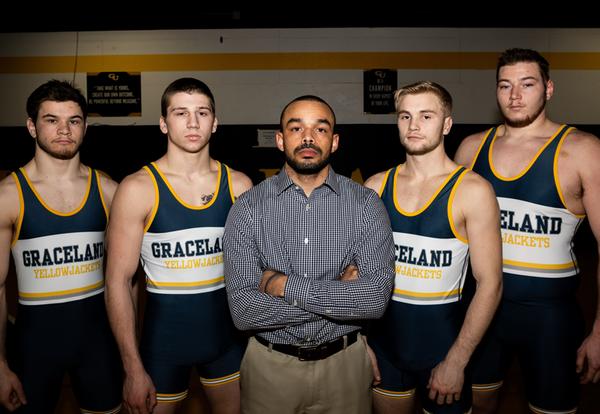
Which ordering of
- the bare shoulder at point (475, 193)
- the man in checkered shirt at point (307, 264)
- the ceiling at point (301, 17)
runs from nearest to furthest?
the man in checkered shirt at point (307, 264) < the bare shoulder at point (475, 193) < the ceiling at point (301, 17)

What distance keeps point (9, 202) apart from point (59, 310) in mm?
512

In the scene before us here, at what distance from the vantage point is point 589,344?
207 cm

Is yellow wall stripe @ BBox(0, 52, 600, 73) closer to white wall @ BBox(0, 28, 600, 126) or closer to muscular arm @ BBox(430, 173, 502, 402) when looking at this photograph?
white wall @ BBox(0, 28, 600, 126)

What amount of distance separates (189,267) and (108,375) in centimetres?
63

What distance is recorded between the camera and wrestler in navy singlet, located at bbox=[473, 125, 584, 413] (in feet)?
6.89

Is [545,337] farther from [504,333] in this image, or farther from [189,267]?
[189,267]

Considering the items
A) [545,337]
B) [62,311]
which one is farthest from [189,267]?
[545,337]

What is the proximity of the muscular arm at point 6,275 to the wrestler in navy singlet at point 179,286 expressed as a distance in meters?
0.54

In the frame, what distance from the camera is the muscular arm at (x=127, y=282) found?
1925mm

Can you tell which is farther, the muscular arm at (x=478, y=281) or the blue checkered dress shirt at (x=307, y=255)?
the muscular arm at (x=478, y=281)

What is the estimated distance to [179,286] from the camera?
2.04m

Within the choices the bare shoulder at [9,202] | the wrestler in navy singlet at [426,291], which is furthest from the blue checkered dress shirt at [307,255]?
the bare shoulder at [9,202]

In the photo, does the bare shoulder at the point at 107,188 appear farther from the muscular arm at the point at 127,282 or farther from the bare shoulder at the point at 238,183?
the bare shoulder at the point at 238,183

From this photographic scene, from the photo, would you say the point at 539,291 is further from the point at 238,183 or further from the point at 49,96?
the point at 49,96
